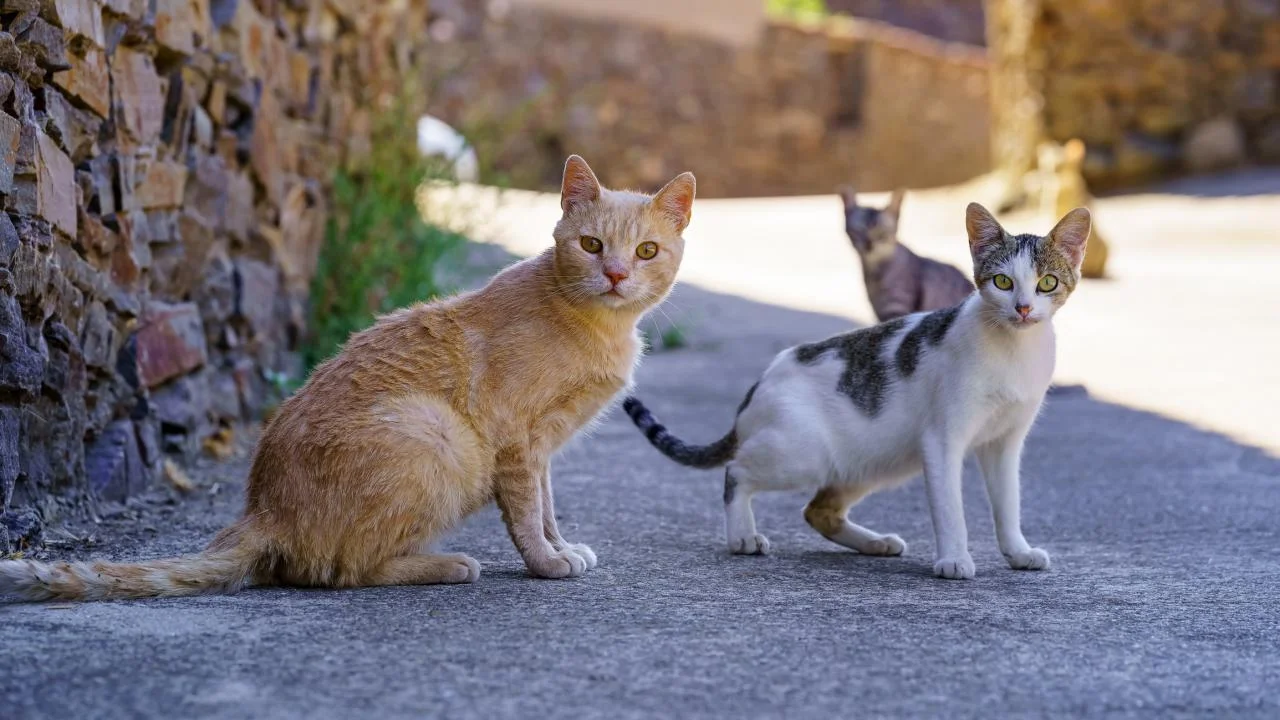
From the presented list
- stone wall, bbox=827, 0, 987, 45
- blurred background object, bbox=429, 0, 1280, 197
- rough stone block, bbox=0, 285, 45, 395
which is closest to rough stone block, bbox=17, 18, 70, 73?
rough stone block, bbox=0, 285, 45, 395

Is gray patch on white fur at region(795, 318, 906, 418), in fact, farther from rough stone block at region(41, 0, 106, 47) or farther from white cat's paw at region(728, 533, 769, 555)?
rough stone block at region(41, 0, 106, 47)

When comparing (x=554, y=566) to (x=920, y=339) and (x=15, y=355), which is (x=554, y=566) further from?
(x=15, y=355)

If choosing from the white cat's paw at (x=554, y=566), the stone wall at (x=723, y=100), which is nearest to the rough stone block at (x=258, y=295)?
the white cat's paw at (x=554, y=566)

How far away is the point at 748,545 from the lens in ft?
11.8

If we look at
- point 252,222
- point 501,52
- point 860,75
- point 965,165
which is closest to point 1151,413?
point 252,222

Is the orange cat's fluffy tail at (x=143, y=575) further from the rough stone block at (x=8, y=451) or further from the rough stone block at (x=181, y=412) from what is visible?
the rough stone block at (x=181, y=412)

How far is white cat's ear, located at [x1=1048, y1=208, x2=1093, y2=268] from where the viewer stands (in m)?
3.37

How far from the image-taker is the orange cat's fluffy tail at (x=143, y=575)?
265 cm

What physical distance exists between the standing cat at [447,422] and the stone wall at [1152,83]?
1113cm

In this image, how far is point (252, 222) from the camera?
205 inches

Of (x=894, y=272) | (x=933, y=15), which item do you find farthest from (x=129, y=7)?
(x=933, y=15)

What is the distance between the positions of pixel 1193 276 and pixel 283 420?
8.20m

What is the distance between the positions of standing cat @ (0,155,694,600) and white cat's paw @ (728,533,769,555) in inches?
18.1

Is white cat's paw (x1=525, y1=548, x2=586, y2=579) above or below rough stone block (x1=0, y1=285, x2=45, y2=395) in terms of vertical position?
below
